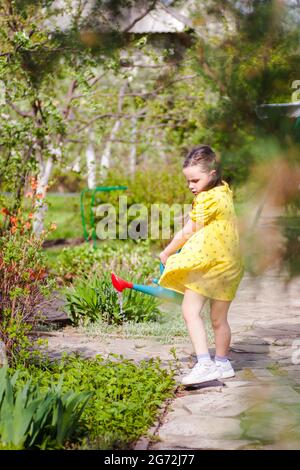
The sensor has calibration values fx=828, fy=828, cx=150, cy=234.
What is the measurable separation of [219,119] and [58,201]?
16646mm

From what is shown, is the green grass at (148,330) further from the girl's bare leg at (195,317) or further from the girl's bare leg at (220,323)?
the girl's bare leg at (195,317)

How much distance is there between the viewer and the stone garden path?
186 cm

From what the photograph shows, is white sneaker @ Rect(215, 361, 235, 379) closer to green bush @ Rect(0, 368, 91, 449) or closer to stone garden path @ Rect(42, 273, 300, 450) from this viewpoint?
stone garden path @ Rect(42, 273, 300, 450)

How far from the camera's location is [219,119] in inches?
70.2

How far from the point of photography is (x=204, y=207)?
14.4 feet

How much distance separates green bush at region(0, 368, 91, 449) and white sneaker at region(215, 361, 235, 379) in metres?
1.33

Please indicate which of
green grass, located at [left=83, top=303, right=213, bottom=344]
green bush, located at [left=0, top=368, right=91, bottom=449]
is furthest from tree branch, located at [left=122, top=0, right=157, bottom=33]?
green grass, located at [left=83, top=303, right=213, bottom=344]

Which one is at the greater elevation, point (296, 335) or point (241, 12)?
point (241, 12)

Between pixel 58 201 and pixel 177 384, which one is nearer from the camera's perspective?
pixel 177 384

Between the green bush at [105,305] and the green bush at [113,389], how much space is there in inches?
47.4

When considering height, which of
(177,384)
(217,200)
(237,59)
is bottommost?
(177,384)

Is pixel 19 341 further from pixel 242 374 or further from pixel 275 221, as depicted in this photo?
pixel 275 221

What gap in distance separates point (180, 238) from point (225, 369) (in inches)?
32.6

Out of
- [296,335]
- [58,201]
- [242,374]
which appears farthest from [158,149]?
→ [242,374]
